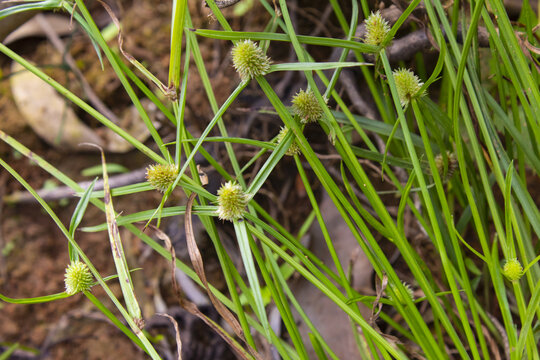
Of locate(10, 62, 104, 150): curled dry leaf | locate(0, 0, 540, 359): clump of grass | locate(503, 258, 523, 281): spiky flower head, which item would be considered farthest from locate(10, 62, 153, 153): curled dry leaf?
locate(503, 258, 523, 281): spiky flower head

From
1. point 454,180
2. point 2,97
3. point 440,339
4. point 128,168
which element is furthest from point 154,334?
point 2,97

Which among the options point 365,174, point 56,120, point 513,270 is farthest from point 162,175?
point 56,120

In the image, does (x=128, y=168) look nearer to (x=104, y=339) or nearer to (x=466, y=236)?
(x=104, y=339)

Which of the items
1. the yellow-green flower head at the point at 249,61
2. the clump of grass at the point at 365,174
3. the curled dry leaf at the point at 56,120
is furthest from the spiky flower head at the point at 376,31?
the curled dry leaf at the point at 56,120

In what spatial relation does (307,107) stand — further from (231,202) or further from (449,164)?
(449,164)

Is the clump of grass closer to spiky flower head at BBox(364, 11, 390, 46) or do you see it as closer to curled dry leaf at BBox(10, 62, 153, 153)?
spiky flower head at BBox(364, 11, 390, 46)

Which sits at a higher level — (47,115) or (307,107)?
(47,115)

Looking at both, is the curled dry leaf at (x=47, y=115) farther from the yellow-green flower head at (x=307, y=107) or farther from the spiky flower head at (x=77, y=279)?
the yellow-green flower head at (x=307, y=107)
